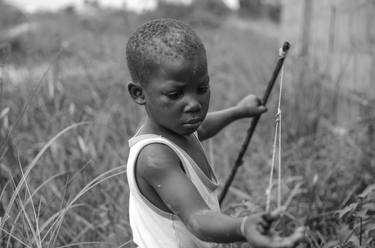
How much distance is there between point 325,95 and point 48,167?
77.4 inches

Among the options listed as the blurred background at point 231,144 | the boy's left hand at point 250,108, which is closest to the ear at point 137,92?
the blurred background at point 231,144

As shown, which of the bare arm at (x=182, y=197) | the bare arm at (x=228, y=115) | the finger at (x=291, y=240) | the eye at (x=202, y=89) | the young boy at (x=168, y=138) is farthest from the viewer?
the bare arm at (x=228, y=115)

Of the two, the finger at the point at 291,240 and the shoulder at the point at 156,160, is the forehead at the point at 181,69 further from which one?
the finger at the point at 291,240

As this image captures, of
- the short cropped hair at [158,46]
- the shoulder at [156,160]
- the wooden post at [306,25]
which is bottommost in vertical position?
the wooden post at [306,25]

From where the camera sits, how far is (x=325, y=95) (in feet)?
13.3

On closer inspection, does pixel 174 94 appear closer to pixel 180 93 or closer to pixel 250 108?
pixel 180 93

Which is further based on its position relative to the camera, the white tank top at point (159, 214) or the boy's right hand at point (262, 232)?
the white tank top at point (159, 214)

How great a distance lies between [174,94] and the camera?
1620mm

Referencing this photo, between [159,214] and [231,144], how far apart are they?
6.87ft

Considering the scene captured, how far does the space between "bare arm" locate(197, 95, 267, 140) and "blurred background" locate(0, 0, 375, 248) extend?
0.98ft

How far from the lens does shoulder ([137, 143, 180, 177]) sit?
1601mm

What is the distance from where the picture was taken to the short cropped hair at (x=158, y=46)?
5.25 feet

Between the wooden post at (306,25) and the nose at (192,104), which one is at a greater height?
the nose at (192,104)

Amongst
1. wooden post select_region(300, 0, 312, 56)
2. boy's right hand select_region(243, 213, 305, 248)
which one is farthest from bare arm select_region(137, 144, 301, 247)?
wooden post select_region(300, 0, 312, 56)
